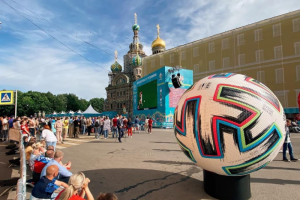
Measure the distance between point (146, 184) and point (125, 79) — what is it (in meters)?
66.9

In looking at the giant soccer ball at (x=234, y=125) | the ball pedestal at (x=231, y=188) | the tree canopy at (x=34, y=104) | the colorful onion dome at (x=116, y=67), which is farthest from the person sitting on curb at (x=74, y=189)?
the tree canopy at (x=34, y=104)

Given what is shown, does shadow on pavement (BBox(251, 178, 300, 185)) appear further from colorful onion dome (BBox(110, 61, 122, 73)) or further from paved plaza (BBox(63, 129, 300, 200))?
colorful onion dome (BBox(110, 61, 122, 73))

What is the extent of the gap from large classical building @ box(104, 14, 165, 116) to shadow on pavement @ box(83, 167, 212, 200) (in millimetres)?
57472

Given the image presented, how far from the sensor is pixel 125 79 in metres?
70.4

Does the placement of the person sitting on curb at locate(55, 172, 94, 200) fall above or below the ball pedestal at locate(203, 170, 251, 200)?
above

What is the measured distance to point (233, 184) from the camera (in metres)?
3.84

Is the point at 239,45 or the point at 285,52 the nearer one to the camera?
the point at 285,52

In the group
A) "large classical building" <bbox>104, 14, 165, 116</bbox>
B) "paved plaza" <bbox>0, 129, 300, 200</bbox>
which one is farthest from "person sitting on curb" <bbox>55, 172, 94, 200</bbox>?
"large classical building" <bbox>104, 14, 165, 116</bbox>

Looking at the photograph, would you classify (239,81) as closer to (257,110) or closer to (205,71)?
(257,110)

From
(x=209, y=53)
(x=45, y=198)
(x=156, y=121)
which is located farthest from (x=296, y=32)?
(x=45, y=198)

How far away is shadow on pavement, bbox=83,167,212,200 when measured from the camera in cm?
418

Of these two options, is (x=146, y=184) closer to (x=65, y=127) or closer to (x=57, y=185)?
(x=57, y=185)

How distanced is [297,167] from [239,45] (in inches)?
1208

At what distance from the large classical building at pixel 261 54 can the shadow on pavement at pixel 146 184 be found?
28.4m
